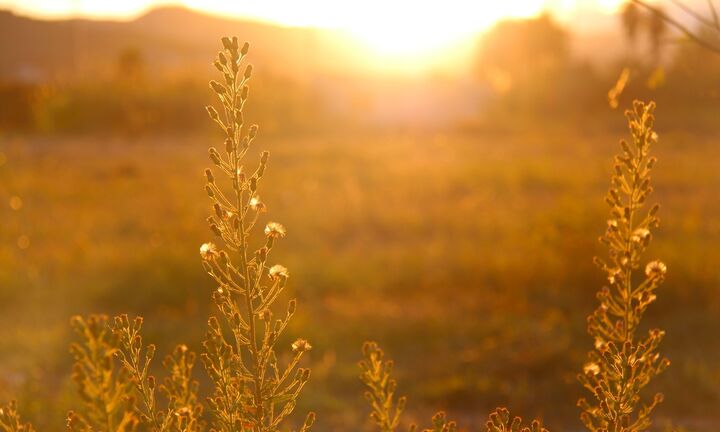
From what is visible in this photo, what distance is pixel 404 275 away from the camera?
28.1 ft

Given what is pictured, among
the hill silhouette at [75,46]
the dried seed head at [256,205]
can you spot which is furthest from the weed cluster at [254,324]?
the hill silhouette at [75,46]

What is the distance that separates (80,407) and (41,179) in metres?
10.5

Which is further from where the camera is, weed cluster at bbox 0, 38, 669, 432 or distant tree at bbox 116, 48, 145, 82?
distant tree at bbox 116, 48, 145, 82

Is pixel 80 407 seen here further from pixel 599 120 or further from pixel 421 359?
pixel 599 120

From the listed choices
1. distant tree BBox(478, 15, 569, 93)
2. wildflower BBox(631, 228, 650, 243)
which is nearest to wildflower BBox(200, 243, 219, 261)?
wildflower BBox(631, 228, 650, 243)

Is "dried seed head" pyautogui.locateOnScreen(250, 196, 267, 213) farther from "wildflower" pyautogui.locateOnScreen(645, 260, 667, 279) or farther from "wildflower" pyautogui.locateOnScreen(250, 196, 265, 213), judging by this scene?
"wildflower" pyautogui.locateOnScreen(645, 260, 667, 279)

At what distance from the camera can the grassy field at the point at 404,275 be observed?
19.0 feet

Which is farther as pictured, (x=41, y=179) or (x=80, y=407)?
(x=41, y=179)

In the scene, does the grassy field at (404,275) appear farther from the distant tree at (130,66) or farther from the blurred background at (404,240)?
the distant tree at (130,66)

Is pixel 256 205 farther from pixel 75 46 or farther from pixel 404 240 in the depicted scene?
pixel 75 46

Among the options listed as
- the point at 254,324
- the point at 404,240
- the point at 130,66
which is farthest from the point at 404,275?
the point at 130,66

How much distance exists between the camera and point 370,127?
89.4ft

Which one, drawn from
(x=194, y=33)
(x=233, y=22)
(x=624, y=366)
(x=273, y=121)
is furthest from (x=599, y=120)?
(x=233, y=22)

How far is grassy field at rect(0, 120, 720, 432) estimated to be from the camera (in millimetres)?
5805
